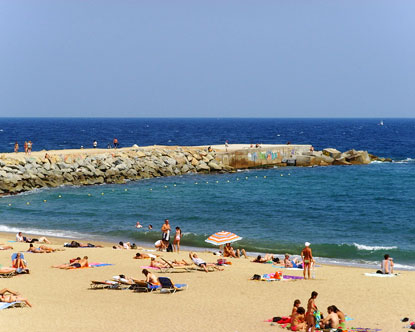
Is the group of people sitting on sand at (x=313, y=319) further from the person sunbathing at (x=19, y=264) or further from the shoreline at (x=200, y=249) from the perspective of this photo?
the person sunbathing at (x=19, y=264)

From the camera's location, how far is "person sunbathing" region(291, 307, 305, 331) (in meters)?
14.5

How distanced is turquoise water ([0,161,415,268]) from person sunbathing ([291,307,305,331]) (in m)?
11.4

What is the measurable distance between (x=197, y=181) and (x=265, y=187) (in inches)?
231

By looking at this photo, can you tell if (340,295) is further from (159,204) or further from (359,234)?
(159,204)

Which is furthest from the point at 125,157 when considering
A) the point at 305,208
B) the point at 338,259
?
the point at 338,259

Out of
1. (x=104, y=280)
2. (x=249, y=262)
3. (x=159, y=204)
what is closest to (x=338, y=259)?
(x=249, y=262)

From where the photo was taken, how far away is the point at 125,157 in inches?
2036

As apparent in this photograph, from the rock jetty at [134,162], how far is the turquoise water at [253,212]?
182cm

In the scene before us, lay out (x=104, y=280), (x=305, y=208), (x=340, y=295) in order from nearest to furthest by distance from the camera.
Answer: (x=340, y=295) < (x=104, y=280) < (x=305, y=208)

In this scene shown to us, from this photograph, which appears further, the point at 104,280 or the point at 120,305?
the point at 104,280

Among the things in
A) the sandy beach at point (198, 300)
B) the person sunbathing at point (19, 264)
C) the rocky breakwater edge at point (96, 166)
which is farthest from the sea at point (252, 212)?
the person sunbathing at point (19, 264)

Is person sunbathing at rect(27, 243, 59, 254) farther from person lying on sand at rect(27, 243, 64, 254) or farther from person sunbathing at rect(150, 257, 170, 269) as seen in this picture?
person sunbathing at rect(150, 257, 170, 269)

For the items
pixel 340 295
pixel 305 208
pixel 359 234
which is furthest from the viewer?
pixel 305 208

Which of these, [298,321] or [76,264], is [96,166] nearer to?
[76,264]
